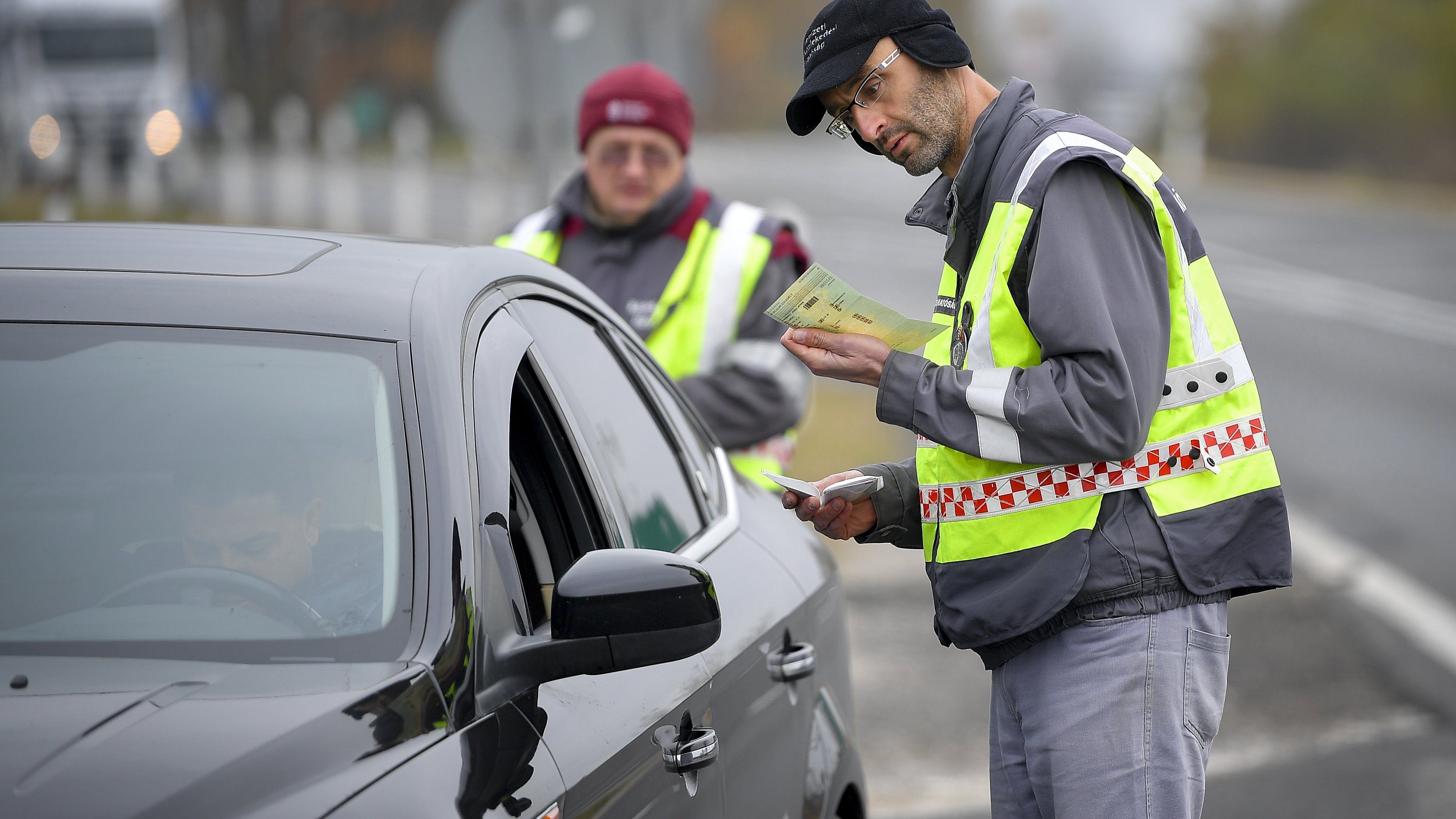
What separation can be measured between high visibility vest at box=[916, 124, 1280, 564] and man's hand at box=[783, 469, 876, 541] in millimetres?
380

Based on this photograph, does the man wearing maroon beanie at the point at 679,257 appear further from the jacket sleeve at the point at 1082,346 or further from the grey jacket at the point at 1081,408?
the jacket sleeve at the point at 1082,346

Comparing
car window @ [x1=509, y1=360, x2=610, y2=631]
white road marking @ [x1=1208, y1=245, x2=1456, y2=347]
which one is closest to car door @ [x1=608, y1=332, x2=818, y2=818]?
car window @ [x1=509, y1=360, x2=610, y2=631]

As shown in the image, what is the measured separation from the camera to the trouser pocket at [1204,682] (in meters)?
2.62

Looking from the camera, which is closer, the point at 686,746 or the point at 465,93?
the point at 686,746

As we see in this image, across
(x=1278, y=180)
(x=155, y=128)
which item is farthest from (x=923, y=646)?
(x=1278, y=180)

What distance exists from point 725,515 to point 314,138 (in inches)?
1558

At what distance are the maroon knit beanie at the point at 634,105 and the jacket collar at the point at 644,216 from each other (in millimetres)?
151

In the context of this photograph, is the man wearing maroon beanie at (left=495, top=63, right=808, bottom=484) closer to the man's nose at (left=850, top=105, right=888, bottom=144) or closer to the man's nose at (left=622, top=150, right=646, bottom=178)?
the man's nose at (left=622, top=150, right=646, bottom=178)

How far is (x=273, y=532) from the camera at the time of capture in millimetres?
2148

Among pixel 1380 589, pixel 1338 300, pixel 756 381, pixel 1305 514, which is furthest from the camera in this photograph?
pixel 1338 300

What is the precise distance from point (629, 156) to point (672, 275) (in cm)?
41

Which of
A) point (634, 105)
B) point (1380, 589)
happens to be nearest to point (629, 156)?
point (634, 105)

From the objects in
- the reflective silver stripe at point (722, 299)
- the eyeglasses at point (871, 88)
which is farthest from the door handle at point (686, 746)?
the reflective silver stripe at point (722, 299)

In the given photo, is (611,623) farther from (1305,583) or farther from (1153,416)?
(1305,583)
